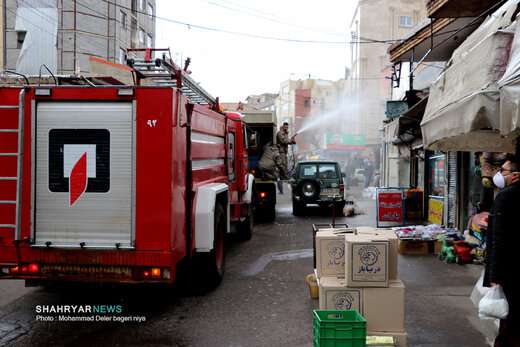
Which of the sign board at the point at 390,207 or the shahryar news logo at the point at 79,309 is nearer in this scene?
the shahryar news logo at the point at 79,309

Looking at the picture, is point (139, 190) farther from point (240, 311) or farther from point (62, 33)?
point (62, 33)

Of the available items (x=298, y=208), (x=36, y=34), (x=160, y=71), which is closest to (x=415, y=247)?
(x=160, y=71)

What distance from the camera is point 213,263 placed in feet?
23.6

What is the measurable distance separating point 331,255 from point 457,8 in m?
6.86

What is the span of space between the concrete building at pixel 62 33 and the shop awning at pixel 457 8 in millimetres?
18418

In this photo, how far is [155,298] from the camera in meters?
6.92

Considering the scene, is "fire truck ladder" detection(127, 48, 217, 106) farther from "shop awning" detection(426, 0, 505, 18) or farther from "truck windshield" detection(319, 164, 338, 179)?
"truck windshield" detection(319, 164, 338, 179)

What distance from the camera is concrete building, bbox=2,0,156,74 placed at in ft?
82.2

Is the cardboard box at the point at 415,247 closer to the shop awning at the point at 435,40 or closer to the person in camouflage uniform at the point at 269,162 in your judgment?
the shop awning at the point at 435,40

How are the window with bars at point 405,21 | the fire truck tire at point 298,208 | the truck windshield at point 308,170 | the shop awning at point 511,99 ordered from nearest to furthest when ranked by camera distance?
the shop awning at point 511,99
the fire truck tire at point 298,208
the truck windshield at point 308,170
the window with bars at point 405,21

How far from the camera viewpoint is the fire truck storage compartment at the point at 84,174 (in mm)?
5383

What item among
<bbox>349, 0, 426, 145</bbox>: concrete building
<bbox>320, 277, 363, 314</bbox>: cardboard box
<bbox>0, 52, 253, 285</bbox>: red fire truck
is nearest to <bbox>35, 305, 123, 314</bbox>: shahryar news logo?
<bbox>0, 52, 253, 285</bbox>: red fire truck

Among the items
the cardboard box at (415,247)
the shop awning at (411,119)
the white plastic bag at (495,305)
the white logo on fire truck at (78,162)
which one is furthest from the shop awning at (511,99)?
the shop awning at (411,119)

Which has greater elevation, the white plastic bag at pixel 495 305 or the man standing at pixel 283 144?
the man standing at pixel 283 144
